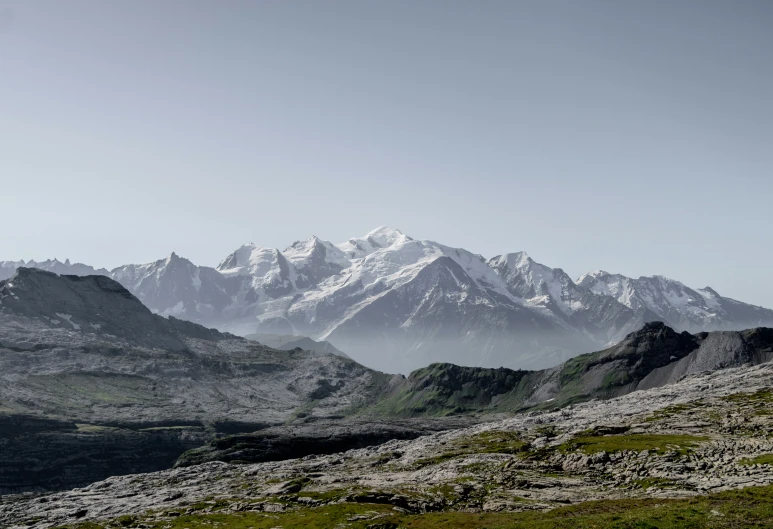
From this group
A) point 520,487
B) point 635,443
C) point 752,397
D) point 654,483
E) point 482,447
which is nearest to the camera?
point 654,483

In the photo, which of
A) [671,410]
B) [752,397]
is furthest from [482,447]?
[752,397]

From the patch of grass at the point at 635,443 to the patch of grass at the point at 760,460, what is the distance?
13503mm

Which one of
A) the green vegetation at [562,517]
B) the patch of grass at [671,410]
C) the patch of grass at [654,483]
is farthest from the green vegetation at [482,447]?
the green vegetation at [562,517]

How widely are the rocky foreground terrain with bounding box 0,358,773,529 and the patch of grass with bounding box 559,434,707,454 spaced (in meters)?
0.28

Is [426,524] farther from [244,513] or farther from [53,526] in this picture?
[53,526]

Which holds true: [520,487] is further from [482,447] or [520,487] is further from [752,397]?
[752,397]

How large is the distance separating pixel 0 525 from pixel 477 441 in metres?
123

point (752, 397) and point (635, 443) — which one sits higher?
point (635, 443)

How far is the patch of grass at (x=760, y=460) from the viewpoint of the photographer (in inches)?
3871

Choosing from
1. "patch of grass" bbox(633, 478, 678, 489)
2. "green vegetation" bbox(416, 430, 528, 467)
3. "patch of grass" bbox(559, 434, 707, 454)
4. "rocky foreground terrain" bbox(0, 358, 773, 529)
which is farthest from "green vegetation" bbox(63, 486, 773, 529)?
"green vegetation" bbox(416, 430, 528, 467)

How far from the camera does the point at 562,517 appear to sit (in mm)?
84812

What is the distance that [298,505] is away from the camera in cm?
12200

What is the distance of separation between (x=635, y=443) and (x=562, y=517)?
166 ft

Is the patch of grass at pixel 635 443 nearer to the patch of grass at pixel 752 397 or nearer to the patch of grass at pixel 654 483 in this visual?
the patch of grass at pixel 654 483
